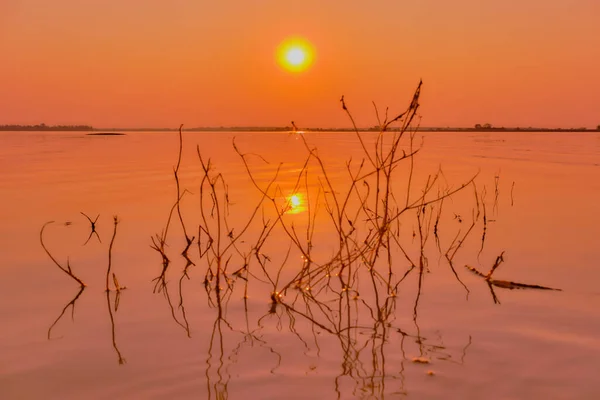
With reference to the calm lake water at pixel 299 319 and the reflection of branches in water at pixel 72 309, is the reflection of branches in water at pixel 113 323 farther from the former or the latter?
the reflection of branches in water at pixel 72 309

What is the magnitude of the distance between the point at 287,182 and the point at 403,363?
543 inches

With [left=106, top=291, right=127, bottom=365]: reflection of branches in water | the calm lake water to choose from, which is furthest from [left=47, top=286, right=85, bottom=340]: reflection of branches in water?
[left=106, top=291, right=127, bottom=365]: reflection of branches in water

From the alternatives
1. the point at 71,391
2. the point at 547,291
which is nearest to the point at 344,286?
the point at 547,291

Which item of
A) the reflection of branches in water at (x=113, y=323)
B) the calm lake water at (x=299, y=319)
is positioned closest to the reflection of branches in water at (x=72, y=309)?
the calm lake water at (x=299, y=319)

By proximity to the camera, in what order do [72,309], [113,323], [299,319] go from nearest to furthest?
[113,323]
[299,319]
[72,309]

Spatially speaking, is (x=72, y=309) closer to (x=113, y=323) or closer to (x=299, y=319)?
(x=113, y=323)

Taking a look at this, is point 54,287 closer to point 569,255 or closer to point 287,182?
point 569,255

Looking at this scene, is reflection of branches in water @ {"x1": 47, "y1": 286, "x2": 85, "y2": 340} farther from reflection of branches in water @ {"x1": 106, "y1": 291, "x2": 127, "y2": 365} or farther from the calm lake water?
reflection of branches in water @ {"x1": 106, "y1": 291, "x2": 127, "y2": 365}

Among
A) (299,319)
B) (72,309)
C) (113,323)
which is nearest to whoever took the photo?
(113,323)

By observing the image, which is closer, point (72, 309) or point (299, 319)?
point (299, 319)

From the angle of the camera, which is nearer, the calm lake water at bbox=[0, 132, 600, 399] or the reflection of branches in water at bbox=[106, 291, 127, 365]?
the calm lake water at bbox=[0, 132, 600, 399]

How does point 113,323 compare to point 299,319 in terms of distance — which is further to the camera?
point 299,319

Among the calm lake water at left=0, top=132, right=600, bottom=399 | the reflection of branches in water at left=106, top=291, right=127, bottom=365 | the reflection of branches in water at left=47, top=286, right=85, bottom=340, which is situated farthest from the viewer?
the reflection of branches in water at left=47, top=286, right=85, bottom=340

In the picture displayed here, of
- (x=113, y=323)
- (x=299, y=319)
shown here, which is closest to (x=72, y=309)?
(x=113, y=323)
